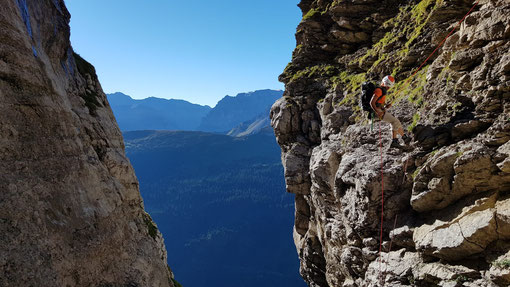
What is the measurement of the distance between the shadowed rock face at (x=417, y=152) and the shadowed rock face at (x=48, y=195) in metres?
9.62

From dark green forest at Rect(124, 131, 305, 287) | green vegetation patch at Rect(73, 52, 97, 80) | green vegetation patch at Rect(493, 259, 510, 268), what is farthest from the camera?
dark green forest at Rect(124, 131, 305, 287)

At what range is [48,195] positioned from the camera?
666cm

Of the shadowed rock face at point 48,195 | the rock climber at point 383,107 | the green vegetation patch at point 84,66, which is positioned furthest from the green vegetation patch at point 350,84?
the green vegetation patch at point 84,66

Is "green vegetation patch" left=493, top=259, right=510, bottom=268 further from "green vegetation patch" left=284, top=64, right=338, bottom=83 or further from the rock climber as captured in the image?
"green vegetation patch" left=284, top=64, right=338, bottom=83

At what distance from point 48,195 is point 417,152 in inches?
512

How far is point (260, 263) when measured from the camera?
463ft

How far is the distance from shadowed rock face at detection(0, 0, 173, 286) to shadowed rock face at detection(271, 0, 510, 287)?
962cm

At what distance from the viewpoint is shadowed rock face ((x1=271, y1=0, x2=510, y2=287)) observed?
916 centimetres

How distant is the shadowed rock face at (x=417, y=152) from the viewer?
9.16 meters

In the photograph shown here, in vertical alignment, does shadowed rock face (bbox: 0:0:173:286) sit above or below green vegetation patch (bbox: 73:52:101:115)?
below

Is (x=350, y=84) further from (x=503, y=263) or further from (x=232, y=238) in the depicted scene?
(x=232, y=238)

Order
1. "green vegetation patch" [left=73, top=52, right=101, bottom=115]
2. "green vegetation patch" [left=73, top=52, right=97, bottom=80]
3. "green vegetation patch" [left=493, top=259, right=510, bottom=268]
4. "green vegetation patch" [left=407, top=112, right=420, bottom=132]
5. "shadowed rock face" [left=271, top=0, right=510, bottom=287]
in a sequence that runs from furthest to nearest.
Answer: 1. "green vegetation patch" [left=73, top=52, right=97, bottom=80]
2. "green vegetation patch" [left=73, top=52, right=101, bottom=115]
3. "green vegetation patch" [left=407, top=112, right=420, bottom=132]
4. "shadowed rock face" [left=271, top=0, right=510, bottom=287]
5. "green vegetation patch" [left=493, top=259, right=510, bottom=268]

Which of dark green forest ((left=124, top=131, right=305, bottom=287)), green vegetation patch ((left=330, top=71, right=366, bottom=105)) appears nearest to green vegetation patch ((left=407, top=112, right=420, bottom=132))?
green vegetation patch ((left=330, top=71, right=366, bottom=105))

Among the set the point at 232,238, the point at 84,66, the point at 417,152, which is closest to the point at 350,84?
the point at 417,152
